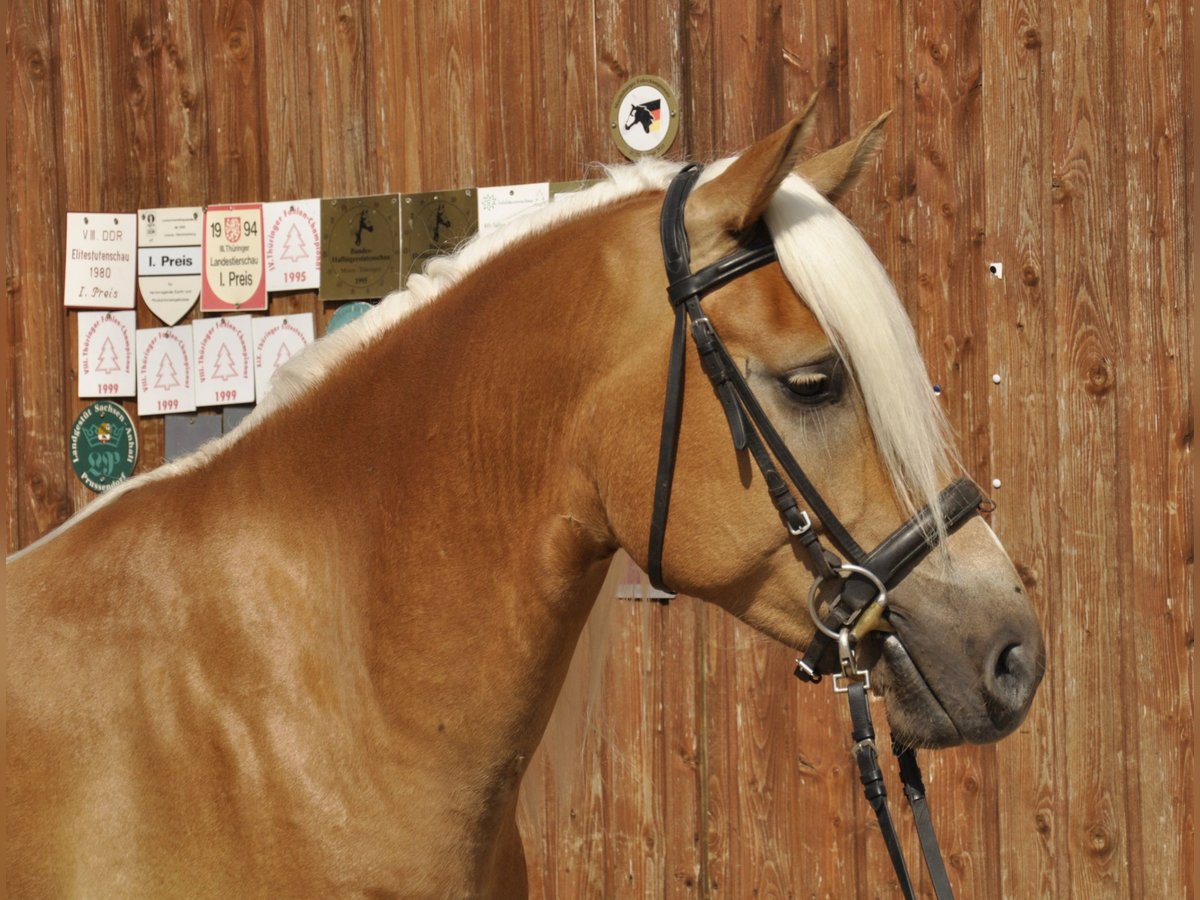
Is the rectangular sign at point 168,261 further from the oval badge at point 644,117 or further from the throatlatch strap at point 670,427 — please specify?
the throatlatch strap at point 670,427

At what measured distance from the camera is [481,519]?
168 centimetres

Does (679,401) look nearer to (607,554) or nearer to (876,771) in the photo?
(607,554)

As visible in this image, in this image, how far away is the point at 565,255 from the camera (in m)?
1.71

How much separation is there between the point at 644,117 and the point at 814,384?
84.3 inches

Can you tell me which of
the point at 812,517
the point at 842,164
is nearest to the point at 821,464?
the point at 812,517

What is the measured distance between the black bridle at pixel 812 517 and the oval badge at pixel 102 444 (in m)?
2.81

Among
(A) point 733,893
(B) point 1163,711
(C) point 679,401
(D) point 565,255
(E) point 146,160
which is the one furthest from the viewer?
(E) point 146,160

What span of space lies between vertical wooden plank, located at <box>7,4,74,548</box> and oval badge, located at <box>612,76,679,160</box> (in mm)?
2053

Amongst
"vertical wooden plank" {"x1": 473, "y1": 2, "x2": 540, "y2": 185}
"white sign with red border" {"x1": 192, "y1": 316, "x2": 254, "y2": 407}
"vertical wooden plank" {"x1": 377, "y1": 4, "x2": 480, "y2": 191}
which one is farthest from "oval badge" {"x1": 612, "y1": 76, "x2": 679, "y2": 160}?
"white sign with red border" {"x1": 192, "y1": 316, "x2": 254, "y2": 407}

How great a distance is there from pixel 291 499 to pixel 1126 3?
114 inches

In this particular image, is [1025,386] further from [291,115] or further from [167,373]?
[167,373]

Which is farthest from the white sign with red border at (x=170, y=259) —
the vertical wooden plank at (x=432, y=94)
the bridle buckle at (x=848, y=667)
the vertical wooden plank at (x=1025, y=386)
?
the bridle buckle at (x=848, y=667)

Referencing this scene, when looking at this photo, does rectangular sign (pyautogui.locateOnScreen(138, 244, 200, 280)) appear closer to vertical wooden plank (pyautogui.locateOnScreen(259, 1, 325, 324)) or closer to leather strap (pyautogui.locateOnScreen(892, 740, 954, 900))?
vertical wooden plank (pyautogui.locateOnScreen(259, 1, 325, 324))

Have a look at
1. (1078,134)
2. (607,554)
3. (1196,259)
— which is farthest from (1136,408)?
(607,554)
